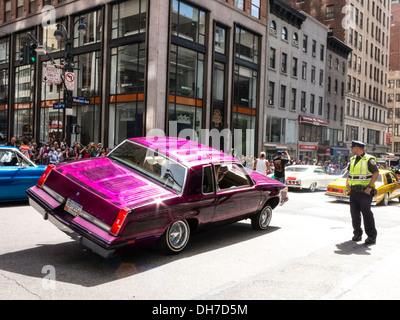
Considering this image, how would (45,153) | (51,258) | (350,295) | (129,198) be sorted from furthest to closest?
(45,153) → (51,258) → (129,198) → (350,295)

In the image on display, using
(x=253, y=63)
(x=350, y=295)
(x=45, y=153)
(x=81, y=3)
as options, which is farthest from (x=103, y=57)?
(x=350, y=295)

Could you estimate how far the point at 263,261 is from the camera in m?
5.79

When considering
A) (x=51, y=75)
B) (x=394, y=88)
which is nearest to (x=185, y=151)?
(x=51, y=75)

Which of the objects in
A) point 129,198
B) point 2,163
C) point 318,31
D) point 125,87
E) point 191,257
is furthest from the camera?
point 318,31

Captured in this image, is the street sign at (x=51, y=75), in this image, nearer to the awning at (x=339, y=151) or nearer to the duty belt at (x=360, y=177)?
the duty belt at (x=360, y=177)

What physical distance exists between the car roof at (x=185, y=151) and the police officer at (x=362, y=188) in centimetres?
229

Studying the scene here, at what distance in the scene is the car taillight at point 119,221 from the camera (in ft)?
15.9

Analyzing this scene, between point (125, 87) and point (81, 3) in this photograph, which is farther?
point (81, 3)

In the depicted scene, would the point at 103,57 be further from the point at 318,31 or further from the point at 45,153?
the point at 318,31

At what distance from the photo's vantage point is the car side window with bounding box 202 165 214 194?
630 cm

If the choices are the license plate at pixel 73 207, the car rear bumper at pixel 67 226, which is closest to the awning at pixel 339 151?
the car rear bumper at pixel 67 226

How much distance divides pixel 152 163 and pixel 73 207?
152 centimetres

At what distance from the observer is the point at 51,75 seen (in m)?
17.4

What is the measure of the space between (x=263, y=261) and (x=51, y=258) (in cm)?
308
